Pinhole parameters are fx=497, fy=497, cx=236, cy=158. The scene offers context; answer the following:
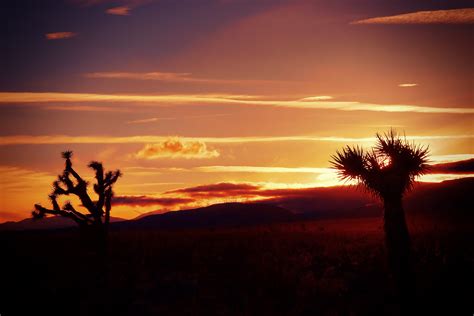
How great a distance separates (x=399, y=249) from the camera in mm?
12984

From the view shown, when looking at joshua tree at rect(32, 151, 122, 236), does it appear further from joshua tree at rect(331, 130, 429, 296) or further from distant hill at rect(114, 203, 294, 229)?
distant hill at rect(114, 203, 294, 229)

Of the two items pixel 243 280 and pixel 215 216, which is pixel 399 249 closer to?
pixel 243 280

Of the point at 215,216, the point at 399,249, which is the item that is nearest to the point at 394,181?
the point at 399,249

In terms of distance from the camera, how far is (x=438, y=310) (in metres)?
12.7

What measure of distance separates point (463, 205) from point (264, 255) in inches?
1906

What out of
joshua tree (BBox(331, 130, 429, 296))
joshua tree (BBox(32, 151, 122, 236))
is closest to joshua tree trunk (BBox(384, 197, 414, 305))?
joshua tree (BBox(331, 130, 429, 296))

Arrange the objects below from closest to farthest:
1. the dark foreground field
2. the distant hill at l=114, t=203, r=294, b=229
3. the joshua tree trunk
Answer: the joshua tree trunk < the dark foreground field < the distant hill at l=114, t=203, r=294, b=229

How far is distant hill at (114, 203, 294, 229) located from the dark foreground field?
116m

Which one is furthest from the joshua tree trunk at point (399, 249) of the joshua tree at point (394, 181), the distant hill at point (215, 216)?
the distant hill at point (215, 216)

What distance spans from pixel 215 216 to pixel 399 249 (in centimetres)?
14269

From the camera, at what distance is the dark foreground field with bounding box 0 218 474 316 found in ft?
45.1

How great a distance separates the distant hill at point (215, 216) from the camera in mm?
142875

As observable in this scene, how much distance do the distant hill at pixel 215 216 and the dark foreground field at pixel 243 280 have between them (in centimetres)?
11639

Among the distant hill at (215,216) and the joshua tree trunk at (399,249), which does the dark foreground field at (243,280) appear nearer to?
the joshua tree trunk at (399,249)
